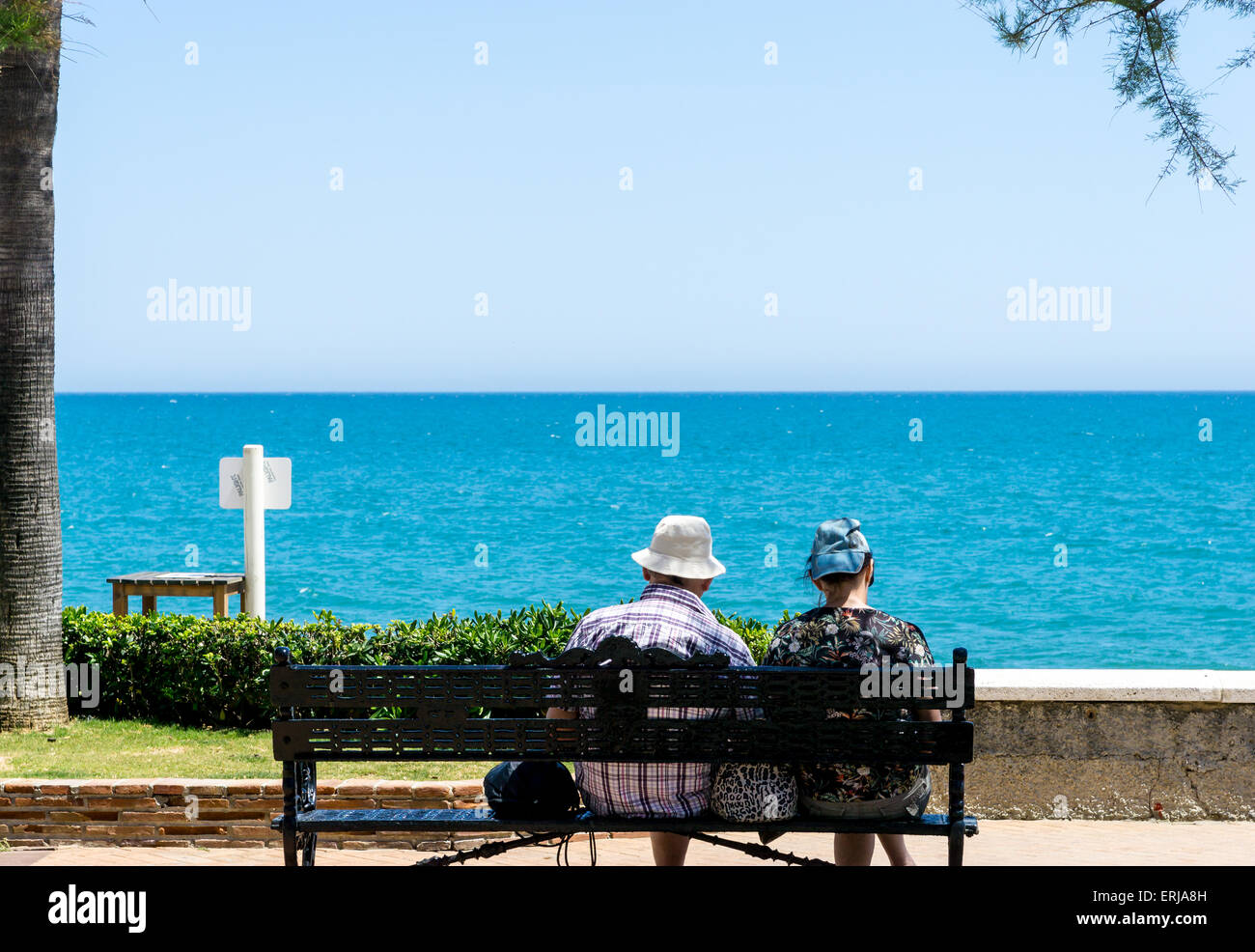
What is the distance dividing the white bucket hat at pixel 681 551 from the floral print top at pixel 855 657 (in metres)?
0.37

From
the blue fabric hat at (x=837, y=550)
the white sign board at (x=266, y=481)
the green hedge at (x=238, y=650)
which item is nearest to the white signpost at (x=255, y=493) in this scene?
the white sign board at (x=266, y=481)

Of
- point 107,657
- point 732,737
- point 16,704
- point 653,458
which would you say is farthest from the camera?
point 653,458

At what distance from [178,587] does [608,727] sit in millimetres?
6380

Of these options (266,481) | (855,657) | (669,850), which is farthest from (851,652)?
(266,481)

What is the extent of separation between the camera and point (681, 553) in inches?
168

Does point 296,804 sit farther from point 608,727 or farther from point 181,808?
point 181,808

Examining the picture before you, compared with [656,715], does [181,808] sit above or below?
below

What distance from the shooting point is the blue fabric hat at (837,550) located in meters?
4.18

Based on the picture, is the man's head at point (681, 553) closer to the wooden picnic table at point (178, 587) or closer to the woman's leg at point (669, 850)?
the woman's leg at point (669, 850)

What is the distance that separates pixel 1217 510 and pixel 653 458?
119ft

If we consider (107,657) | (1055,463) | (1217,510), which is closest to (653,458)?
(1055,463)

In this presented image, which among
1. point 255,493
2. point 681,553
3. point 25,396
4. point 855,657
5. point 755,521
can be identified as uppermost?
point 25,396
